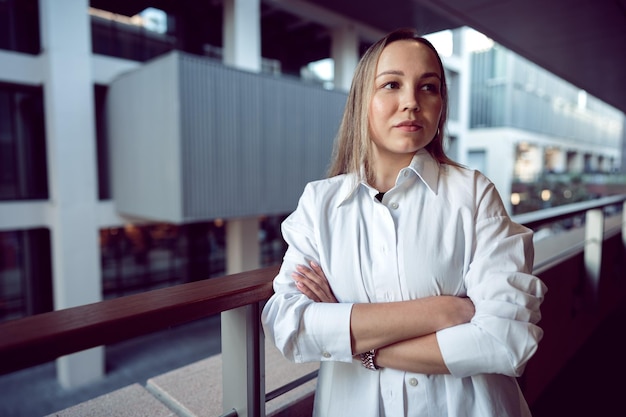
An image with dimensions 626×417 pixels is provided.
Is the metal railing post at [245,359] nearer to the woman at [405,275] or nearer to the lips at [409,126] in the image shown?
the woman at [405,275]

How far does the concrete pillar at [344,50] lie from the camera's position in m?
9.99

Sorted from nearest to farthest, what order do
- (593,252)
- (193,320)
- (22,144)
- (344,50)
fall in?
(193,320) → (593,252) → (22,144) → (344,50)

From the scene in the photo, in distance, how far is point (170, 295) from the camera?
89 centimetres

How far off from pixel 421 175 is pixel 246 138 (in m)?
6.65

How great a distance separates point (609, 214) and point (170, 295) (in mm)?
6624

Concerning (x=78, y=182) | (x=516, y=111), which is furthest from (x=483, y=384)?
(x=516, y=111)

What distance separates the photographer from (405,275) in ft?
3.32

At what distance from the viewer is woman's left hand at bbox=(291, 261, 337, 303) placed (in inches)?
41.0

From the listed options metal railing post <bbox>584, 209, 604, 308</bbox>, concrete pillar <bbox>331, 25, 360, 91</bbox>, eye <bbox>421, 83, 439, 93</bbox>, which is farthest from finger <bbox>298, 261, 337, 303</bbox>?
concrete pillar <bbox>331, 25, 360, 91</bbox>

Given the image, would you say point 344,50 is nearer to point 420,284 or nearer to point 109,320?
point 420,284

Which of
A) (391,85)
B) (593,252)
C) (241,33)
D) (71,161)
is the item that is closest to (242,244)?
(71,161)

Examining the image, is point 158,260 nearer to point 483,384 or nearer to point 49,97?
point 49,97

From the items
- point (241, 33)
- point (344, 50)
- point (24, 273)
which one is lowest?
point (24, 273)

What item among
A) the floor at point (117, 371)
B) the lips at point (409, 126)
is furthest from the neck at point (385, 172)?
the floor at point (117, 371)
